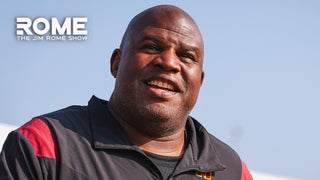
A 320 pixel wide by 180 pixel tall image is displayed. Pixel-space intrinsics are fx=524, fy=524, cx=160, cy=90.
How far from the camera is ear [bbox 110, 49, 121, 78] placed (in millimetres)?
3707

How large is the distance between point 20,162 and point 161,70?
1.03 m

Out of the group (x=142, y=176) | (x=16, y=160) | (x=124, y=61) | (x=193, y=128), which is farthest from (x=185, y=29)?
(x=16, y=160)

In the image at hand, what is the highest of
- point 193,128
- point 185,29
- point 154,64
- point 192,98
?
point 185,29

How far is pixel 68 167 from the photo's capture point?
2.98 m

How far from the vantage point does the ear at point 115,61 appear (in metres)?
3.71

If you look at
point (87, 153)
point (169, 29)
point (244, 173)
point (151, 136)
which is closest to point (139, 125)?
A: point (151, 136)

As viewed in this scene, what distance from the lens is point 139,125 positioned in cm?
343

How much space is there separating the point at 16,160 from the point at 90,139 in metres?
0.50

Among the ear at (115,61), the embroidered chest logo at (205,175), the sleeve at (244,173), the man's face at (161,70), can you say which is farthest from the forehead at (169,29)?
the sleeve at (244,173)

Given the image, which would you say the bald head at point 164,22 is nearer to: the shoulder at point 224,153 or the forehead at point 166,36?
the forehead at point 166,36

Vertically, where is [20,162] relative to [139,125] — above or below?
below

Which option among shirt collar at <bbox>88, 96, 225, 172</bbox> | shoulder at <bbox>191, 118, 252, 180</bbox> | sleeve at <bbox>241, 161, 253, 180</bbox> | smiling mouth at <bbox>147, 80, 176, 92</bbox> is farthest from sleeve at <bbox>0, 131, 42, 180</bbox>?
sleeve at <bbox>241, 161, 253, 180</bbox>

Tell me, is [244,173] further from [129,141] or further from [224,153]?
[129,141]

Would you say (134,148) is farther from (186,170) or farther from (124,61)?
(124,61)
